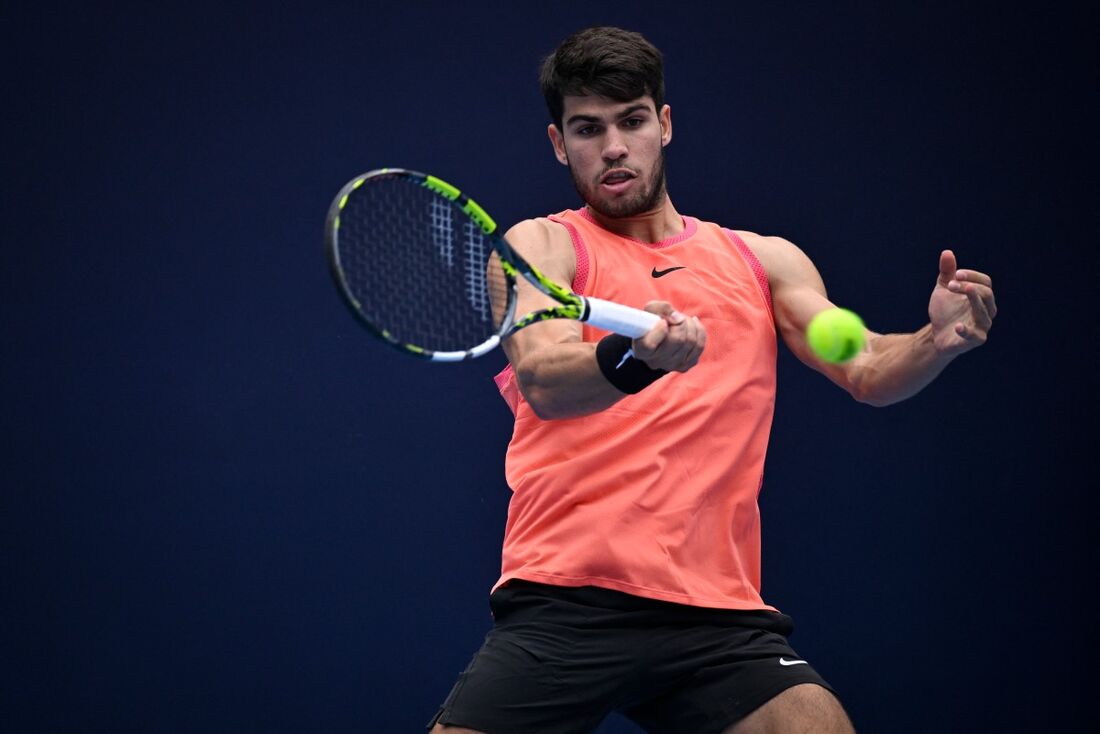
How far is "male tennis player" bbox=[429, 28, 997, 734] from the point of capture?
2.13 meters

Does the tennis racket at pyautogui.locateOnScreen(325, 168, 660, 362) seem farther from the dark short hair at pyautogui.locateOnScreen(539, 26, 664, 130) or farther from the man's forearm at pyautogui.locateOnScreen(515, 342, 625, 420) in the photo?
the dark short hair at pyautogui.locateOnScreen(539, 26, 664, 130)

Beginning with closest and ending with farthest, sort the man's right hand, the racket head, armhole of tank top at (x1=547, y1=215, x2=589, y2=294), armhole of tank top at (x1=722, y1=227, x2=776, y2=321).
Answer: the man's right hand
the racket head
armhole of tank top at (x1=547, y1=215, x2=589, y2=294)
armhole of tank top at (x1=722, y1=227, x2=776, y2=321)

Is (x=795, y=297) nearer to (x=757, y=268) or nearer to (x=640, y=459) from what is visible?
(x=757, y=268)

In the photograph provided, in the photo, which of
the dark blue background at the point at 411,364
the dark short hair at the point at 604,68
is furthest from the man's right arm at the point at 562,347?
the dark blue background at the point at 411,364

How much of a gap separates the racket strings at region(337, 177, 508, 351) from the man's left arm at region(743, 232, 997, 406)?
597mm

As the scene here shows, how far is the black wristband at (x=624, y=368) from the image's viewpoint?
1979 mm

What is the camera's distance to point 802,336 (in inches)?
98.7

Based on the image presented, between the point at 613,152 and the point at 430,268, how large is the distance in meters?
0.44

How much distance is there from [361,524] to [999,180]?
7.17ft

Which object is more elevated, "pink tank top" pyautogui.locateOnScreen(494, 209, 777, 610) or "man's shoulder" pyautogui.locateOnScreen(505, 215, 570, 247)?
"man's shoulder" pyautogui.locateOnScreen(505, 215, 570, 247)

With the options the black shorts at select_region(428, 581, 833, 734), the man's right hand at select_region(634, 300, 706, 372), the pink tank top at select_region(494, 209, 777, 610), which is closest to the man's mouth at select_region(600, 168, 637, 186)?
the pink tank top at select_region(494, 209, 777, 610)

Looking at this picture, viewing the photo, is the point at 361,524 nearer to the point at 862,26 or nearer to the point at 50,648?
the point at 50,648

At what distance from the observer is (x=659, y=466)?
7.39ft

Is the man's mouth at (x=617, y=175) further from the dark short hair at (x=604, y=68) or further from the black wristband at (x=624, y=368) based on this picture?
the black wristband at (x=624, y=368)
